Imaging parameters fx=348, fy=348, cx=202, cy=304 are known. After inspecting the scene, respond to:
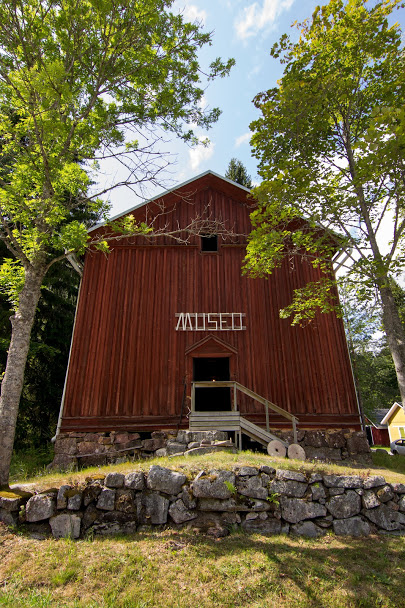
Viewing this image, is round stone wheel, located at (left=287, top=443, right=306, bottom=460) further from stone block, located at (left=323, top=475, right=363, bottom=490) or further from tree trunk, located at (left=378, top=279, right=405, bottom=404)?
tree trunk, located at (left=378, top=279, right=405, bottom=404)

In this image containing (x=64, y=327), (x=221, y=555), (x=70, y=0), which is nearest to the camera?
(x=221, y=555)

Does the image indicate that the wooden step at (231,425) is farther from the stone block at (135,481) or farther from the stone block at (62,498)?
the stone block at (62,498)

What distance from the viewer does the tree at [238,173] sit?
24.1 metres

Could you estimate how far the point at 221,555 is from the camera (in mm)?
4805

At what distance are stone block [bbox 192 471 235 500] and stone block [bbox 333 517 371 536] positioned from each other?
1828 millimetres

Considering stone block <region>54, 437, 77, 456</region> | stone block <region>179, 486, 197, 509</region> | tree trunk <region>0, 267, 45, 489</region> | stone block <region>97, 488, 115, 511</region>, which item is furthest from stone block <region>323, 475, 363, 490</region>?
stone block <region>54, 437, 77, 456</region>

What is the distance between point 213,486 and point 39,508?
8.94 feet

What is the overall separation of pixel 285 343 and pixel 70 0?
10.1 m

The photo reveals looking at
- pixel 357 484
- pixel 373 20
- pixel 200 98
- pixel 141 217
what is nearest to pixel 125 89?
pixel 200 98

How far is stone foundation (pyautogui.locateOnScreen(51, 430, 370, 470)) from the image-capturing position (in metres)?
9.97

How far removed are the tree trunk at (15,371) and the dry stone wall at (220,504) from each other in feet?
2.62

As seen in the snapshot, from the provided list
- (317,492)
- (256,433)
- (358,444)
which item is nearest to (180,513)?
(317,492)

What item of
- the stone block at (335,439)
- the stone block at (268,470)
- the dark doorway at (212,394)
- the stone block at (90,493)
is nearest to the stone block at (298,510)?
the stone block at (268,470)

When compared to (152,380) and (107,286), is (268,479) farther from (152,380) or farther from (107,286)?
(107,286)
